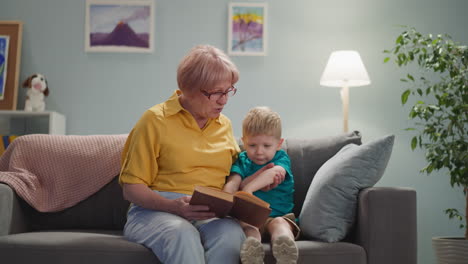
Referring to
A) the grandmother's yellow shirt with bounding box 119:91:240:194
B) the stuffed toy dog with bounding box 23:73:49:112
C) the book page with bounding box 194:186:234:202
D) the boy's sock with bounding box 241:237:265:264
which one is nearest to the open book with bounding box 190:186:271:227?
the book page with bounding box 194:186:234:202

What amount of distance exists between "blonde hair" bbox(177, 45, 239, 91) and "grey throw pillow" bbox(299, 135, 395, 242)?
539 millimetres

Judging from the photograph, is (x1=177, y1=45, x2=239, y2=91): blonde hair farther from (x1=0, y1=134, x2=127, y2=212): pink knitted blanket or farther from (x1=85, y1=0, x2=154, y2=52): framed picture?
(x1=85, y1=0, x2=154, y2=52): framed picture

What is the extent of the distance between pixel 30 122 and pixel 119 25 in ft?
3.16

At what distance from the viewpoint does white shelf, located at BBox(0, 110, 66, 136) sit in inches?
130

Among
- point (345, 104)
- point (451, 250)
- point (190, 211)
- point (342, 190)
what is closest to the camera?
point (190, 211)

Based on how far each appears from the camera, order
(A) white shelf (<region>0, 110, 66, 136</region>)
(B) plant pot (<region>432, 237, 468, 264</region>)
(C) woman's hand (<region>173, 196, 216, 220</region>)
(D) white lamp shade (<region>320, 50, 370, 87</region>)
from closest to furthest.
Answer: (C) woman's hand (<region>173, 196, 216, 220</region>) < (B) plant pot (<region>432, 237, 468, 264</region>) < (D) white lamp shade (<region>320, 50, 370, 87</region>) < (A) white shelf (<region>0, 110, 66, 136</region>)

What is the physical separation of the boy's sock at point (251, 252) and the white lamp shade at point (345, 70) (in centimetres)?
189

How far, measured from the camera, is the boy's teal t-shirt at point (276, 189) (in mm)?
1924

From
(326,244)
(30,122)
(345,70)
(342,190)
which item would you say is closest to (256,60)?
(345,70)

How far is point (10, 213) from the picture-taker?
74.3 inches

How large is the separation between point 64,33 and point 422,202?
289cm

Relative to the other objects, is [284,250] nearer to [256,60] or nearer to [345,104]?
[345,104]

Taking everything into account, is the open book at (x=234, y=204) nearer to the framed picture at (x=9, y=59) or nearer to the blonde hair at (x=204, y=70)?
the blonde hair at (x=204, y=70)

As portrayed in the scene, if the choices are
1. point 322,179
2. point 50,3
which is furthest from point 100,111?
point 322,179
